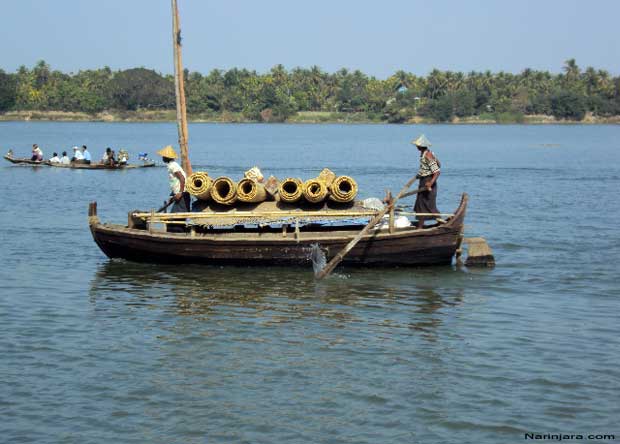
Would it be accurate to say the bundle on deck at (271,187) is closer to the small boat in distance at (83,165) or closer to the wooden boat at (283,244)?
the wooden boat at (283,244)

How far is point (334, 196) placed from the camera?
16141mm

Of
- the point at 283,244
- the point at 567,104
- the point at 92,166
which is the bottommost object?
the point at 92,166

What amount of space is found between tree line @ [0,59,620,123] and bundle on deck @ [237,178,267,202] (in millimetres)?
140652

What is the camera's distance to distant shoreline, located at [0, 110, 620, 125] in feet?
509

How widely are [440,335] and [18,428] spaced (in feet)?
18.8

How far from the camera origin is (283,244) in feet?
52.9

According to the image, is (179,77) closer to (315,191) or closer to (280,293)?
(315,191)

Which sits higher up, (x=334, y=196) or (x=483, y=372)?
(x=334, y=196)

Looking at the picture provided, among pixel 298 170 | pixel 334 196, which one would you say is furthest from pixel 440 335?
pixel 298 170

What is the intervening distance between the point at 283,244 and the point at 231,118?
146715 millimetres

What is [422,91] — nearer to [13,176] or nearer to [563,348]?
[13,176]

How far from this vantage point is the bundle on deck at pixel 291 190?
16.1m

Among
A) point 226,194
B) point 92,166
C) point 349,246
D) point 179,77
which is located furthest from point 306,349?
point 92,166

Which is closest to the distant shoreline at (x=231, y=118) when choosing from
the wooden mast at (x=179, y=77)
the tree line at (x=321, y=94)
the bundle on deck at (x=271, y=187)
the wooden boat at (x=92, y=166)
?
the tree line at (x=321, y=94)
